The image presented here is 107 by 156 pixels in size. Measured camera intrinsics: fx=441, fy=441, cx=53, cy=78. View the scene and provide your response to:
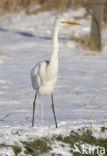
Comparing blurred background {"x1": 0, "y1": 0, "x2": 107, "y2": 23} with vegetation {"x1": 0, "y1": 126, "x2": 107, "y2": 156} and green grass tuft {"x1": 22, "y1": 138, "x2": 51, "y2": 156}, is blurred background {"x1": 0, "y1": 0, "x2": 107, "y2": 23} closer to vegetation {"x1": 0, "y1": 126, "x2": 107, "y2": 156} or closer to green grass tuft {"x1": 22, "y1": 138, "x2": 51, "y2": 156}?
vegetation {"x1": 0, "y1": 126, "x2": 107, "y2": 156}

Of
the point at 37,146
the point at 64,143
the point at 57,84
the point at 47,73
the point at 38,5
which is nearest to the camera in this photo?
the point at 37,146

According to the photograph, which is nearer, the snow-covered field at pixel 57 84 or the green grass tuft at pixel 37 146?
the green grass tuft at pixel 37 146

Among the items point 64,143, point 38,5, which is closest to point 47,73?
point 64,143

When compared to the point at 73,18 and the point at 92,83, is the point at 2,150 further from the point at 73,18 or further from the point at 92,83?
the point at 73,18

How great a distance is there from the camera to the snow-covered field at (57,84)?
4707 mm

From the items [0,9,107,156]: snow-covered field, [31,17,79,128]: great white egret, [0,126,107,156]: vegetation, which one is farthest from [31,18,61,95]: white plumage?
[0,126,107,156]: vegetation

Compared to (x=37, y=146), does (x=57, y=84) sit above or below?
Result: above

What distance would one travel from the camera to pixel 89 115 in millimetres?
5398

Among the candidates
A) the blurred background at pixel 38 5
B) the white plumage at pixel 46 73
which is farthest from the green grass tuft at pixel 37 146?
the blurred background at pixel 38 5

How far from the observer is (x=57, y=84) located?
7.50 meters

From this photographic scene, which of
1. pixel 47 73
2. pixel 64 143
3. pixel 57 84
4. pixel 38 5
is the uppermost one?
pixel 38 5

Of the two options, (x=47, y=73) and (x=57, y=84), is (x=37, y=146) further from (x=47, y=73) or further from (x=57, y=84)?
(x=57, y=84)

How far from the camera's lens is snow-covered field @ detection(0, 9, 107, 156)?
4.71 meters

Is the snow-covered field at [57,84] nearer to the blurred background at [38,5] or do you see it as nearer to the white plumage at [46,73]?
the white plumage at [46,73]
